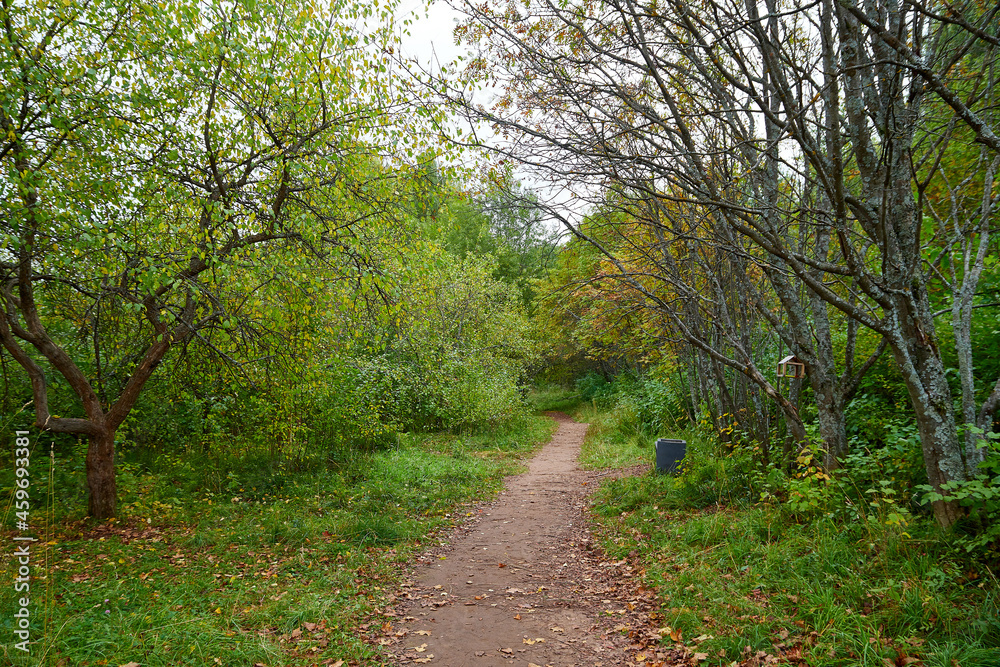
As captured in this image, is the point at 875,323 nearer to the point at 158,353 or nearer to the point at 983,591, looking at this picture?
the point at 983,591

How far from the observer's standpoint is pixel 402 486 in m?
8.22

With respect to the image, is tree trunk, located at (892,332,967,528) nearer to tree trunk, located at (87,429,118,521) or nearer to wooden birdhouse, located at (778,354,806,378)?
wooden birdhouse, located at (778,354,806,378)

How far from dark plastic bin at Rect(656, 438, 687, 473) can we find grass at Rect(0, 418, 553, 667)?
2706 mm

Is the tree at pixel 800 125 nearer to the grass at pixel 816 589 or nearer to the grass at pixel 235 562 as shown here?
the grass at pixel 816 589

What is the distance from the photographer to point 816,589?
3859mm

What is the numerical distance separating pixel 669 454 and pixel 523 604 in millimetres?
4158

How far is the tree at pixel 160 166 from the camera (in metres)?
4.80

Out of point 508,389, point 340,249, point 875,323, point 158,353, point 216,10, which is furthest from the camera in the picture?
point 508,389

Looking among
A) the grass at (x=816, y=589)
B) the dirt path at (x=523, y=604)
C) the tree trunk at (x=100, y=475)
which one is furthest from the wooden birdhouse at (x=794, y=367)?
the tree trunk at (x=100, y=475)

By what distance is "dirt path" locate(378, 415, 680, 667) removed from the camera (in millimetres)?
3844

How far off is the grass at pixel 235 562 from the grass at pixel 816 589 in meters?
2.45

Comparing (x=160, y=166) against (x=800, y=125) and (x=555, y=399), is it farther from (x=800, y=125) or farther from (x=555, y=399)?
(x=555, y=399)

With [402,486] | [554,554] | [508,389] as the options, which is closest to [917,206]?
[554,554]

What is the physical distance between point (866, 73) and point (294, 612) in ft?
19.6
